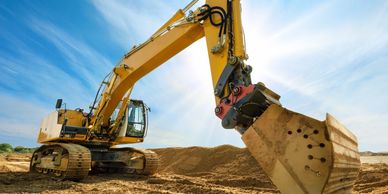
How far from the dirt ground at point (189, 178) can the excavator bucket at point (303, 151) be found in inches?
112

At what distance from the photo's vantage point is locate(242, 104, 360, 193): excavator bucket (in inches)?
136

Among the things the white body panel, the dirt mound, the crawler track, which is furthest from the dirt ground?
the white body panel

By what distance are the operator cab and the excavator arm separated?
345cm

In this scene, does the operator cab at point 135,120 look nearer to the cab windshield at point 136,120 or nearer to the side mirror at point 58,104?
the cab windshield at point 136,120

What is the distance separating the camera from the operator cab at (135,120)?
10.5 metres

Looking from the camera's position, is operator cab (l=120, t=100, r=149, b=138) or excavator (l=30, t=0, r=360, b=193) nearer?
excavator (l=30, t=0, r=360, b=193)

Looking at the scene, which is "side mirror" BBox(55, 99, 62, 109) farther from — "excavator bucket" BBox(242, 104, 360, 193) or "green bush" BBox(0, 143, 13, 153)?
"green bush" BBox(0, 143, 13, 153)

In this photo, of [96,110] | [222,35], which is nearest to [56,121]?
[96,110]

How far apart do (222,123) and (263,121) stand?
0.94 m

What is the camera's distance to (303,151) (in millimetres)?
3582

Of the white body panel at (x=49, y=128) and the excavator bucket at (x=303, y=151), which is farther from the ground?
the white body panel at (x=49, y=128)

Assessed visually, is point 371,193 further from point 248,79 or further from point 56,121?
point 56,121

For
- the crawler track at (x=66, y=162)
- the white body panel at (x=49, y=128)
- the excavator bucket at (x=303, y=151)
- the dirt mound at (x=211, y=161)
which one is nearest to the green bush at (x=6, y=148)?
the dirt mound at (x=211, y=161)

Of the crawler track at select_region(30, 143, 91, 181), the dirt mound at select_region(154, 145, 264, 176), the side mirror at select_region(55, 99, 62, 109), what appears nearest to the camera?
the crawler track at select_region(30, 143, 91, 181)
